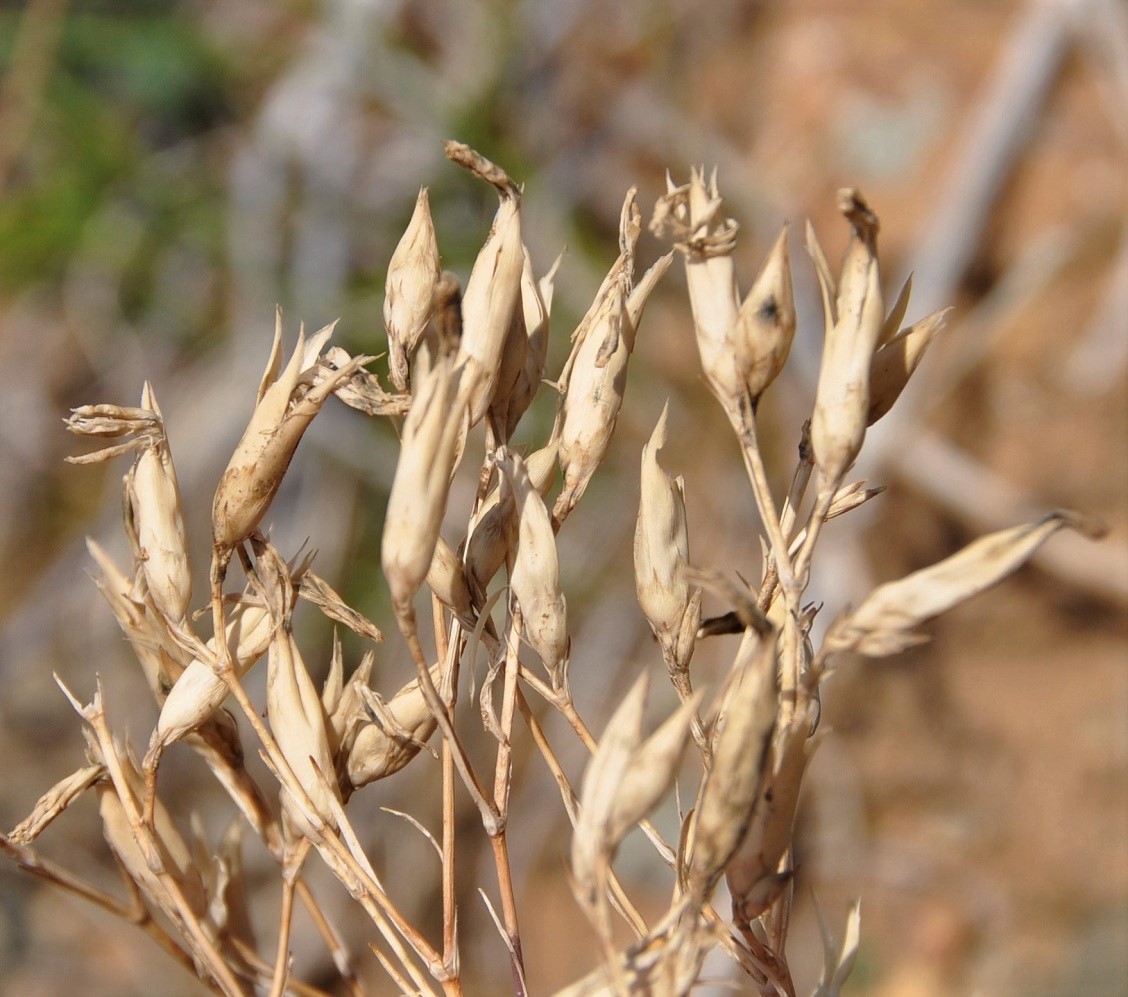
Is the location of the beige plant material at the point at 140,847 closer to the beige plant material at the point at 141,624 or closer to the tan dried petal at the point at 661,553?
the beige plant material at the point at 141,624

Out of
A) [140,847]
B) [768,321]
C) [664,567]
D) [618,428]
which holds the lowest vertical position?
[618,428]

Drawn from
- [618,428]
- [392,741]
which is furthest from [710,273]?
[618,428]

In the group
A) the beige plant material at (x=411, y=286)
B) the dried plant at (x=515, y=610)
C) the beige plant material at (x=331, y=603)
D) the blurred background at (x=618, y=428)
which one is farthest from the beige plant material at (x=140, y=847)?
the blurred background at (x=618, y=428)

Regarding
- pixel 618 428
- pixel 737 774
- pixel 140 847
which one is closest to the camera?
pixel 737 774

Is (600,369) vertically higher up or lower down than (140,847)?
higher up

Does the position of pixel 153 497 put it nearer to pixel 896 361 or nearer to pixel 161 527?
pixel 161 527

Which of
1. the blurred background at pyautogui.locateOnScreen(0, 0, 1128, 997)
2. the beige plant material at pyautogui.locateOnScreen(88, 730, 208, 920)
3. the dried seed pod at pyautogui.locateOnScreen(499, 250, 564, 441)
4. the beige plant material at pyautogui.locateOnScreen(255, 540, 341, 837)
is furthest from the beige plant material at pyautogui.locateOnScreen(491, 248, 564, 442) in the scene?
the blurred background at pyautogui.locateOnScreen(0, 0, 1128, 997)

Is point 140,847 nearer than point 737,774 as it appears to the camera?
No

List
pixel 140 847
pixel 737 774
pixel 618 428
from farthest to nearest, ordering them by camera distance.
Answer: pixel 618 428
pixel 140 847
pixel 737 774

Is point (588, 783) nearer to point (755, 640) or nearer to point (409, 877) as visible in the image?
point (755, 640)

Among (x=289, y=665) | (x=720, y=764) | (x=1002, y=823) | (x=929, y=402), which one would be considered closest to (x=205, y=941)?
(x=289, y=665)
